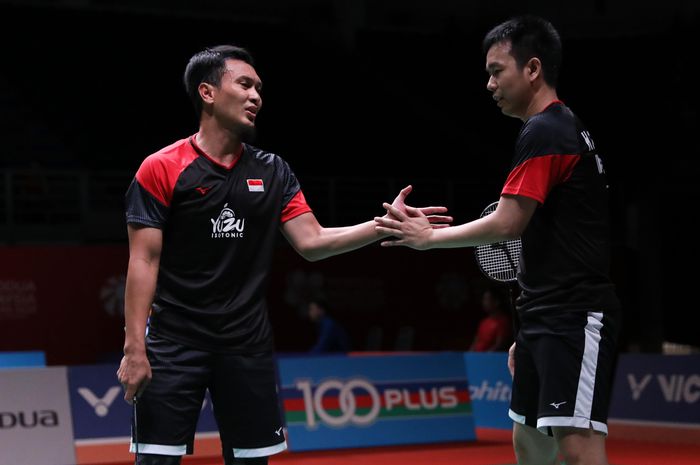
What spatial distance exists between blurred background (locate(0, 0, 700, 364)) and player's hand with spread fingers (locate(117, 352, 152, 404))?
961 cm

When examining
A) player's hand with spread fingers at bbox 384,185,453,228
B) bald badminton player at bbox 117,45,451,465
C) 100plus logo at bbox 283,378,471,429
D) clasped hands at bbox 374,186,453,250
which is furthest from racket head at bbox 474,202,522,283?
100plus logo at bbox 283,378,471,429

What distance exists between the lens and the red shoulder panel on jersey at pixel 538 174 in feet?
12.2

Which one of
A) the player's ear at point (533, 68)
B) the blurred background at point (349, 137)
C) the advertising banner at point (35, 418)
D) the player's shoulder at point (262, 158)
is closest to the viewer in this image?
the player's ear at point (533, 68)

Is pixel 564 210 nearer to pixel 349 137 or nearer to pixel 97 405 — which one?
pixel 97 405

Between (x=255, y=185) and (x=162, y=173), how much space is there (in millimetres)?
353

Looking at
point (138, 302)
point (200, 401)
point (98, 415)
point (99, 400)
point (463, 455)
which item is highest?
point (138, 302)

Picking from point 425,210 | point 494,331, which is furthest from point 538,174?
point 494,331

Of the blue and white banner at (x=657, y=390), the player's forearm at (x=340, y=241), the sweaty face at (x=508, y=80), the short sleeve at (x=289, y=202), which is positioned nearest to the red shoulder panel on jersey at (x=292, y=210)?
the short sleeve at (x=289, y=202)

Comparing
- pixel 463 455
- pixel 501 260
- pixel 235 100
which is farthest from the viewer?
pixel 463 455

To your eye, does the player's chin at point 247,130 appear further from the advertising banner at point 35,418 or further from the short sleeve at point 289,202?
the advertising banner at point 35,418

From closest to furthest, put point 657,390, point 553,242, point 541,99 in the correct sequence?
point 553,242 < point 541,99 < point 657,390

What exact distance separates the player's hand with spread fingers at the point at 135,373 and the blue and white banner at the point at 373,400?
5.13m

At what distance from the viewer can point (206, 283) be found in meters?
4.07

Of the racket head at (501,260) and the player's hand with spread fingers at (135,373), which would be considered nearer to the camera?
the player's hand with spread fingers at (135,373)
